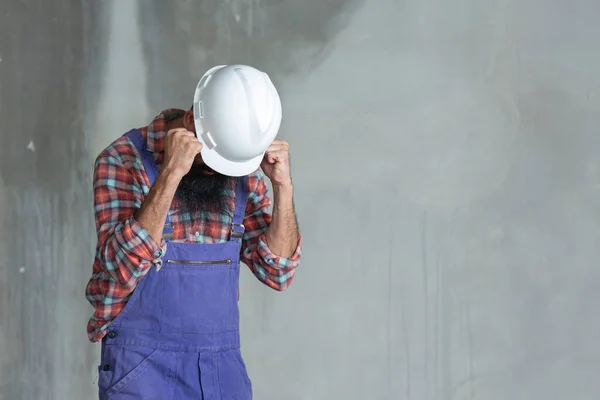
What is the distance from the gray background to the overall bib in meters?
1.75

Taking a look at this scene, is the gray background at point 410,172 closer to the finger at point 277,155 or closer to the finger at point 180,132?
the finger at point 277,155

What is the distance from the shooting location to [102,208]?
2459mm

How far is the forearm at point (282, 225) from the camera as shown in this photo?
269 cm

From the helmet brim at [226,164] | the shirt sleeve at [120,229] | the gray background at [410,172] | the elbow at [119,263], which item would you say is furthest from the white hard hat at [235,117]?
the gray background at [410,172]

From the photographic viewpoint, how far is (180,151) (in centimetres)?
240

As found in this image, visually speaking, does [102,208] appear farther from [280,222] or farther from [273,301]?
[273,301]

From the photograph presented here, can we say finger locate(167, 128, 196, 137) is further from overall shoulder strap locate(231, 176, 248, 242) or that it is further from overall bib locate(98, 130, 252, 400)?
overall shoulder strap locate(231, 176, 248, 242)

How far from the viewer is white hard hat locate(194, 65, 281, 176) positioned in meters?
2.51

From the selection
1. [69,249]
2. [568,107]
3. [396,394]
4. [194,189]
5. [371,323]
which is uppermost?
[568,107]

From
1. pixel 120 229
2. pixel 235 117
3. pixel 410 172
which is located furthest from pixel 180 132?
pixel 410 172

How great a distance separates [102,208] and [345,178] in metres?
2.00

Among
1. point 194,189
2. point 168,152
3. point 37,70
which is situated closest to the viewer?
point 168,152

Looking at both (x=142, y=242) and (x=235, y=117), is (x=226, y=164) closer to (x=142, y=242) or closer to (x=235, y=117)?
(x=235, y=117)

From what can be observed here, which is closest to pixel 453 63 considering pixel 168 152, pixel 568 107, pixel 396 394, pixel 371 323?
pixel 568 107
